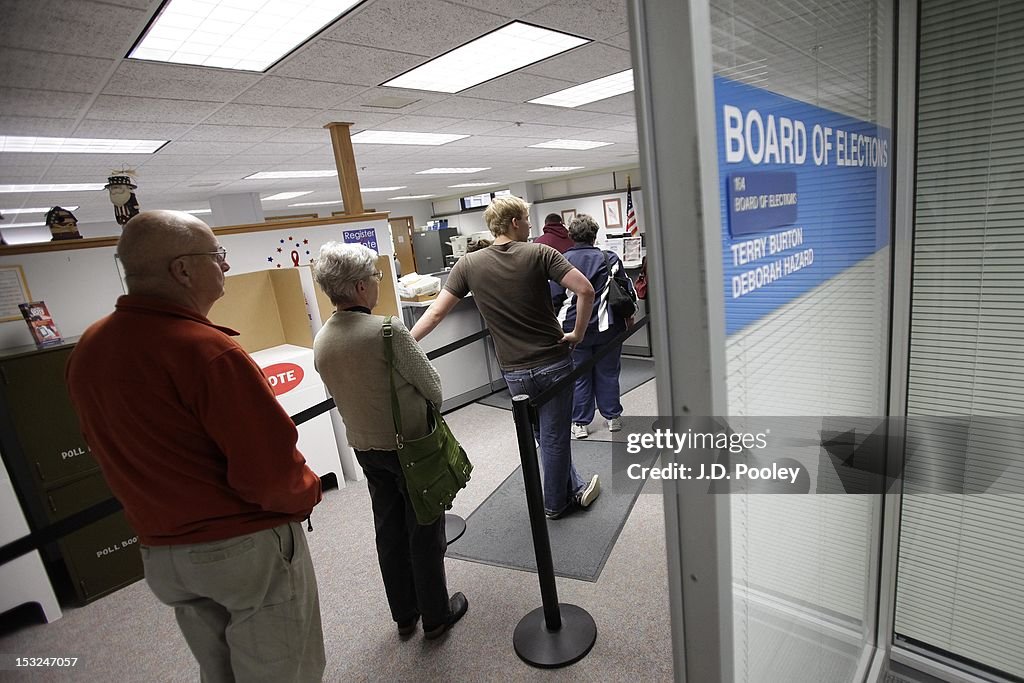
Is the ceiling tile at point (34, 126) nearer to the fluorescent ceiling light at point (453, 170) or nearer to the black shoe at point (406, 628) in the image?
the black shoe at point (406, 628)

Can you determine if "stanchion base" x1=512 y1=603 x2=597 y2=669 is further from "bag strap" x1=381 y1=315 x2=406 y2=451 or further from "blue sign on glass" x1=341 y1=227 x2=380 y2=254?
"blue sign on glass" x1=341 y1=227 x2=380 y2=254

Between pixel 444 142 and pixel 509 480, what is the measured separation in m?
4.28

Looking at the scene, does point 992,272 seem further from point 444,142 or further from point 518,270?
point 444,142

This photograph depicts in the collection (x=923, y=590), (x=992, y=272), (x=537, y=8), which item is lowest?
(x=923, y=590)

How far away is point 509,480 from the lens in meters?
3.13

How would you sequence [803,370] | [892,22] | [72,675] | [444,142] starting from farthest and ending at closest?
[444,142]
[72,675]
[892,22]
[803,370]

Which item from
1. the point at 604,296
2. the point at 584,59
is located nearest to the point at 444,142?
the point at 584,59

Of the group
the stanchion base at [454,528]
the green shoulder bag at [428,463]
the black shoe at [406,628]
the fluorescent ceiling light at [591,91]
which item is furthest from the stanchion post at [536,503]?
the fluorescent ceiling light at [591,91]

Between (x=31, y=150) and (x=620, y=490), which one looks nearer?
(x=620, y=490)

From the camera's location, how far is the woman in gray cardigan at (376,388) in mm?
1647

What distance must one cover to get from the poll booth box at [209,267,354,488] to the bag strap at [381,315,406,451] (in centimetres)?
167

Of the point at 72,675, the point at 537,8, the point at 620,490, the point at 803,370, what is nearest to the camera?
the point at 803,370

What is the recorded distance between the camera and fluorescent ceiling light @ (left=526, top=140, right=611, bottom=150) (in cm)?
714

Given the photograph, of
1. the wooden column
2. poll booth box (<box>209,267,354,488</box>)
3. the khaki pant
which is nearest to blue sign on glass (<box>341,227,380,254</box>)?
the wooden column
